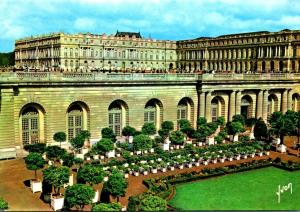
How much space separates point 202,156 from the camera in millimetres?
36312

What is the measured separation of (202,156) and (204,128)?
5.31 metres

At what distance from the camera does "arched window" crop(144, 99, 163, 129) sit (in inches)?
1790

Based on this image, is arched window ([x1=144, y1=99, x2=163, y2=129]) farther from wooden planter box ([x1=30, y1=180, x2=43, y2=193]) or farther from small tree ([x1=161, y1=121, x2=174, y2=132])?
wooden planter box ([x1=30, y1=180, x2=43, y2=193])

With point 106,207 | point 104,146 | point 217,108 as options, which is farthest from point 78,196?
point 217,108

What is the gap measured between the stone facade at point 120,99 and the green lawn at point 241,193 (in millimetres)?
15146

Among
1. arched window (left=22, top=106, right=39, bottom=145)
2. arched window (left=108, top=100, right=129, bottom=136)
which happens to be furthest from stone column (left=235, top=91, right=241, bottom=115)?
arched window (left=22, top=106, right=39, bottom=145)

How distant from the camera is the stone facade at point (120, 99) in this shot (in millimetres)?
36688

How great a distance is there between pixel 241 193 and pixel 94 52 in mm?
95406

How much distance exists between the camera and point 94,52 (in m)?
118

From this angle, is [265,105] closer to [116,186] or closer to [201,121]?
[201,121]

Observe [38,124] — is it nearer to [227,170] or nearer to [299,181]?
[227,170]

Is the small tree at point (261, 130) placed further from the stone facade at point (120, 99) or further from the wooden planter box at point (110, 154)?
the wooden planter box at point (110, 154)

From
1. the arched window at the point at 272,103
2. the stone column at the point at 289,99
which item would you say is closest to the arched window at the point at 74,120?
the arched window at the point at 272,103

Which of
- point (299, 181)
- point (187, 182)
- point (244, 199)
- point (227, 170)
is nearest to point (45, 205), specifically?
point (187, 182)
